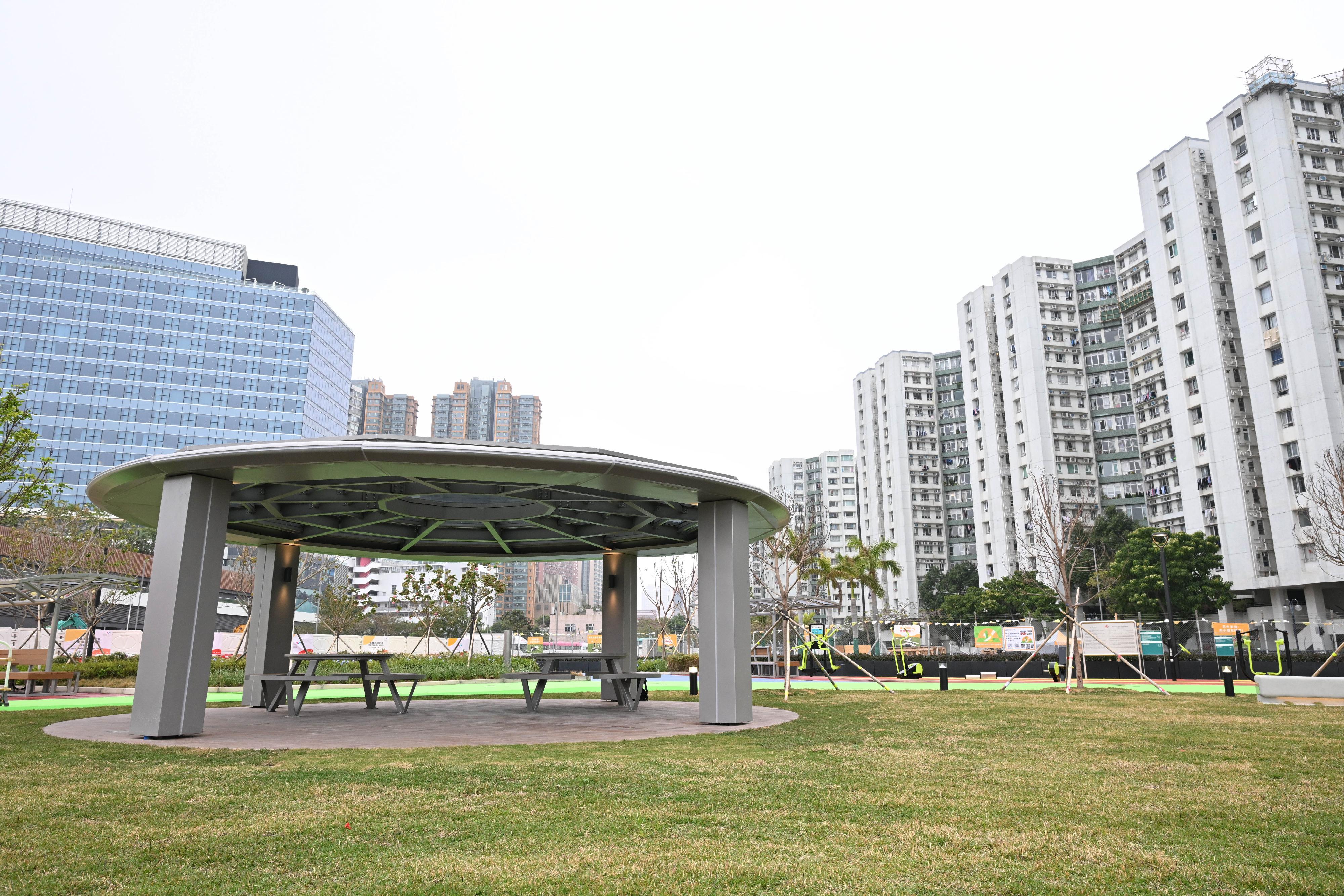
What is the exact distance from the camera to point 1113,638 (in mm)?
29516

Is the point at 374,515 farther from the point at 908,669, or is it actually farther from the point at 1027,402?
the point at 1027,402

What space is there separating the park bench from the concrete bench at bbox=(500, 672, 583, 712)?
10.6 meters

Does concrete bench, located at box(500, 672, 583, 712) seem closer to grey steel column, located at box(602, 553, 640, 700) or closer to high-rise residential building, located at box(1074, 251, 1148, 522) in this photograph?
grey steel column, located at box(602, 553, 640, 700)

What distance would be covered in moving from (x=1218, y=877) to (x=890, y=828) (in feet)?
6.20

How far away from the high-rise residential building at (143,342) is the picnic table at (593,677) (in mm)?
95424

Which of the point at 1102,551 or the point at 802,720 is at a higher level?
the point at 1102,551

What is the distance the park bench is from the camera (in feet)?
59.8

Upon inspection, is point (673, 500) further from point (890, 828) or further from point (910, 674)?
point (910, 674)

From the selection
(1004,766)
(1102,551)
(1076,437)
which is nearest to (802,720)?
(1004,766)

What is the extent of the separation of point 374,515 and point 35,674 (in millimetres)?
9027

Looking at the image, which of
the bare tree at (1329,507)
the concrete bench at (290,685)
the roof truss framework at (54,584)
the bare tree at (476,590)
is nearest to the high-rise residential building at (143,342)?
the bare tree at (476,590)

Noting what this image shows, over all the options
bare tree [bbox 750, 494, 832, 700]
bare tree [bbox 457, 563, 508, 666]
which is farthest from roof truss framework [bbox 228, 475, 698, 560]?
bare tree [bbox 457, 563, 508, 666]

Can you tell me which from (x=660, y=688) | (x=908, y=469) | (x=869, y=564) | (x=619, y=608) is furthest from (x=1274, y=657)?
(x=908, y=469)

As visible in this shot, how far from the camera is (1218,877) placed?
14.4 ft
